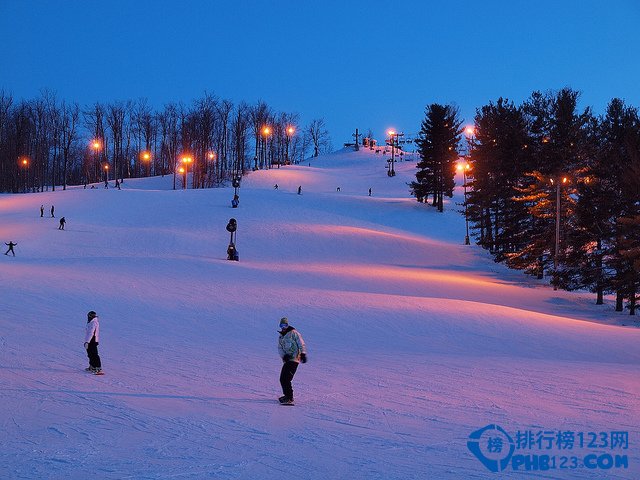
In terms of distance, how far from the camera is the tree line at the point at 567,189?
2791cm

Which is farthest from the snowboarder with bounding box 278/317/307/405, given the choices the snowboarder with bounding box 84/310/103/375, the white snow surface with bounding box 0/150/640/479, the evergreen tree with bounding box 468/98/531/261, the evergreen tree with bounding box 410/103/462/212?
the evergreen tree with bounding box 410/103/462/212

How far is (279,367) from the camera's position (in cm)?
1412

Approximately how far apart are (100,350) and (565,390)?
11974mm

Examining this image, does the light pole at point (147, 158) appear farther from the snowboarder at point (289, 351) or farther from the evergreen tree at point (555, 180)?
the snowboarder at point (289, 351)

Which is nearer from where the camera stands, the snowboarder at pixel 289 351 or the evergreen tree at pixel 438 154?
the snowboarder at pixel 289 351

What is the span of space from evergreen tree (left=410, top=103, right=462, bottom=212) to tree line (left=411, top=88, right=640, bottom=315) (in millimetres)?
13883

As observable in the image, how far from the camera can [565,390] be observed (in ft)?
39.3

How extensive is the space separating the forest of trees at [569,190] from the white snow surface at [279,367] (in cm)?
216

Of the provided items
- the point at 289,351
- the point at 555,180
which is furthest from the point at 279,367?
the point at 555,180

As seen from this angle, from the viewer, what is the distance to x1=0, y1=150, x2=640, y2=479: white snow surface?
786cm

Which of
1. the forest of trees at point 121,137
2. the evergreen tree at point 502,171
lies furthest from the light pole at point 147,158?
the evergreen tree at point 502,171

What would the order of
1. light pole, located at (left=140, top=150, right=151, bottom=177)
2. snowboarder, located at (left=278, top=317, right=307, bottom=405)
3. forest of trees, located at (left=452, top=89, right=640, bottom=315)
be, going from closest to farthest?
snowboarder, located at (left=278, top=317, right=307, bottom=405), forest of trees, located at (left=452, top=89, right=640, bottom=315), light pole, located at (left=140, top=150, right=151, bottom=177)

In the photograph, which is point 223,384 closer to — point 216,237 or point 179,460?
point 179,460

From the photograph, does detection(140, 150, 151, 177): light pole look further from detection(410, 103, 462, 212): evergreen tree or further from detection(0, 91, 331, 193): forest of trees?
detection(410, 103, 462, 212): evergreen tree
